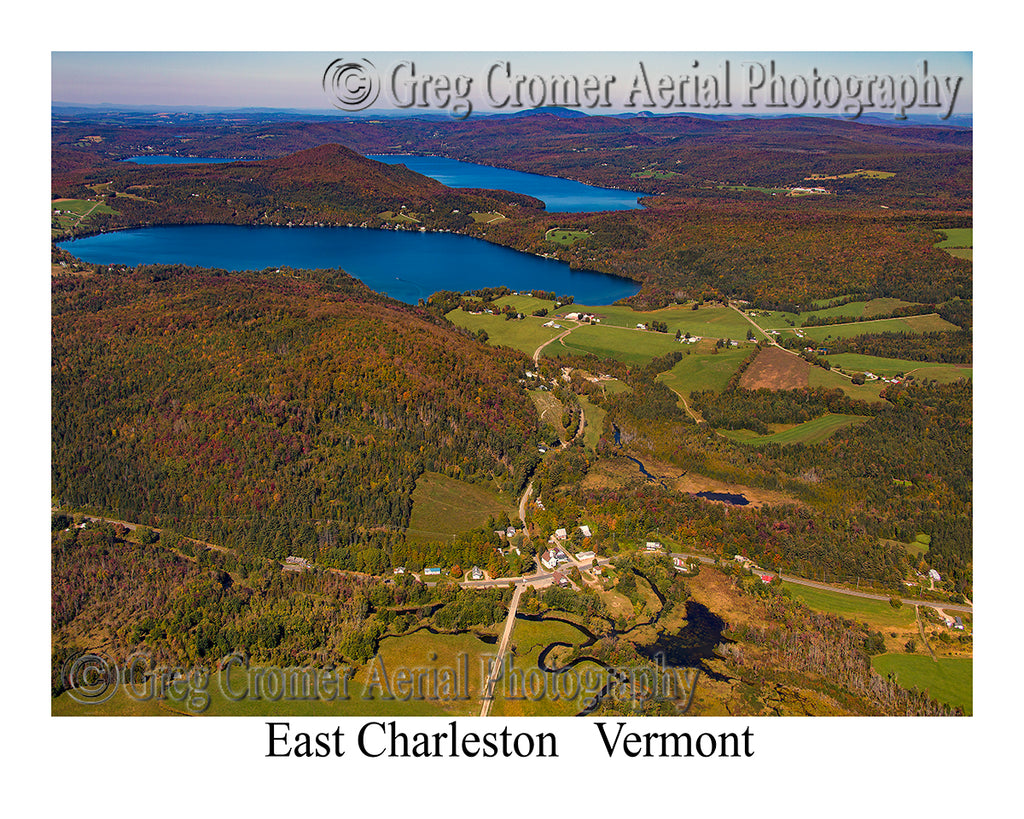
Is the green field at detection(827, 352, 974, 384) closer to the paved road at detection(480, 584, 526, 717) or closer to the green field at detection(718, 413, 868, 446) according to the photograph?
the green field at detection(718, 413, 868, 446)

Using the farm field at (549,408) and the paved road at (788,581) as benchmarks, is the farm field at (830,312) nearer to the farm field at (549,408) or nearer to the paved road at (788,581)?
the farm field at (549,408)

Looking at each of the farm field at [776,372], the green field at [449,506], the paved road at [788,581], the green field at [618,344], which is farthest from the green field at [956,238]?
the green field at [449,506]

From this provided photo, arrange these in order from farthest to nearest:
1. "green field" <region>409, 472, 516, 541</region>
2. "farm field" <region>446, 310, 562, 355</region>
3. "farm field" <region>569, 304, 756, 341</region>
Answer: "farm field" <region>569, 304, 756, 341</region>, "farm field" <region>446, 310, 562, 355</region>, "green field" <region>409, 472, 516, 541</region>

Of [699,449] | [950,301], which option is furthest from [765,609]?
[950,301]

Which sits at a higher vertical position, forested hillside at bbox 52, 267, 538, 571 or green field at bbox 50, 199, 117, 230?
green field at bbox 50, 199, 117, 230

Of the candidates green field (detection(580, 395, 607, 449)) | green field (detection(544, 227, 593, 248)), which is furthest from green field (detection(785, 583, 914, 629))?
green field (detection(544, 227, 593, 248))

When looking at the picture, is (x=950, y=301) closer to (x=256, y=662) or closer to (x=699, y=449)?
(x=699, y=449)

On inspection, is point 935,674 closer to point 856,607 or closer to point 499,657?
point 856,607
